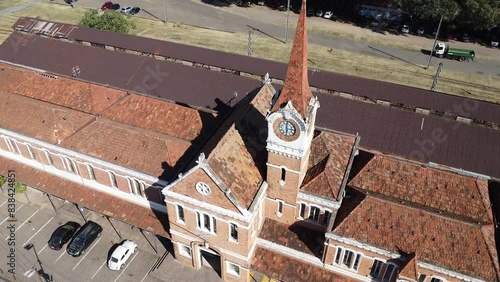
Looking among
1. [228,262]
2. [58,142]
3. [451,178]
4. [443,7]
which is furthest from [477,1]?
[58,142]

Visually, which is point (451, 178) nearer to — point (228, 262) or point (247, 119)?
point (247, 119)

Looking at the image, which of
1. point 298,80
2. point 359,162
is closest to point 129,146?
point 298,80

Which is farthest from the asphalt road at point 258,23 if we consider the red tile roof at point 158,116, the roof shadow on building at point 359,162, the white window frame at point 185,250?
the white window frame at point 185,250

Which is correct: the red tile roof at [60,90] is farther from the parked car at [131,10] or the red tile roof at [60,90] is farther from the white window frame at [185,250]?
the parked car at [131,10]

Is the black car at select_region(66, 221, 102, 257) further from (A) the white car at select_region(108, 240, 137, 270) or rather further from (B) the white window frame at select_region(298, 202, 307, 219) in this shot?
(B) the white window frame at select_region(298, 202, 307, 219)

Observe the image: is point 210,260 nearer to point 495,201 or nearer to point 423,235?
point 423,235

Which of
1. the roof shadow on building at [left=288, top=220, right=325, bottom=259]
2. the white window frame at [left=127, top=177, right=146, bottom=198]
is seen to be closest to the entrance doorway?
the white window frame at [left=127, top=177, right=146, bottom=198]
